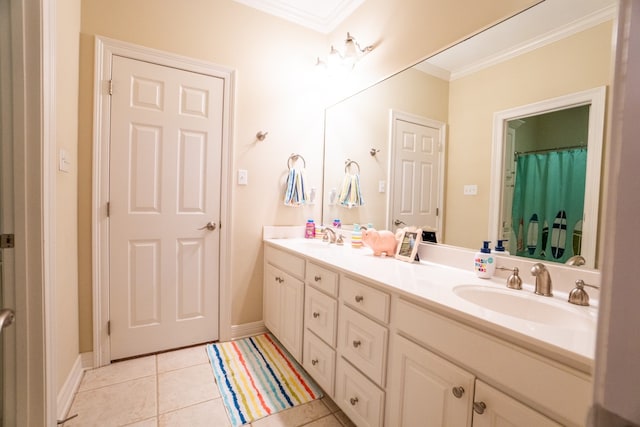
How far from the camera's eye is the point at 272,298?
2.18 metres

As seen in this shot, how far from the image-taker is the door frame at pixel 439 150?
1571mm

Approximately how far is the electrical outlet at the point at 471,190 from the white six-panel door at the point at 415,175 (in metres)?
0.16

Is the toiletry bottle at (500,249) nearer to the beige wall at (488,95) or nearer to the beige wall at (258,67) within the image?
the beige wall at (488,95)

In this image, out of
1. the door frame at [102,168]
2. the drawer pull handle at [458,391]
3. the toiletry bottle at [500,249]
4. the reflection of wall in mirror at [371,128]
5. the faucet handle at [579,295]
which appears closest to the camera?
the drawer pull handle at [458,391]

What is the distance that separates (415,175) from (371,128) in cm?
57

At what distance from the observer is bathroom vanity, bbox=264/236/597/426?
0.70 meters

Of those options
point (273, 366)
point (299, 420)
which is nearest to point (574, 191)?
point (299, 420)

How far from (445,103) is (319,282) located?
120 cm

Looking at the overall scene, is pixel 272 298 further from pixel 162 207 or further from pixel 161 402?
pixel 162 207

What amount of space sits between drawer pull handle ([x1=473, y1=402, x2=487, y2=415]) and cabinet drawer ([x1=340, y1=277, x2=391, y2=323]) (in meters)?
0.38

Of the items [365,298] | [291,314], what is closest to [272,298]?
[291,314]

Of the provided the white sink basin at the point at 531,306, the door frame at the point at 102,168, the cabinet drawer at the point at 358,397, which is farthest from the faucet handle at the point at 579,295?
the door frame at the point at 102,168

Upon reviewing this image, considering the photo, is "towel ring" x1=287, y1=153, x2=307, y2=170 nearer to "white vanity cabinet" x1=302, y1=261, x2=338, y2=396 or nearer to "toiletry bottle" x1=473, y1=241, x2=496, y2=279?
"white vanity cabinet" x1=302, y1=261, x2=338, y2=396

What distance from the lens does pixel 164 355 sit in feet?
6.57
